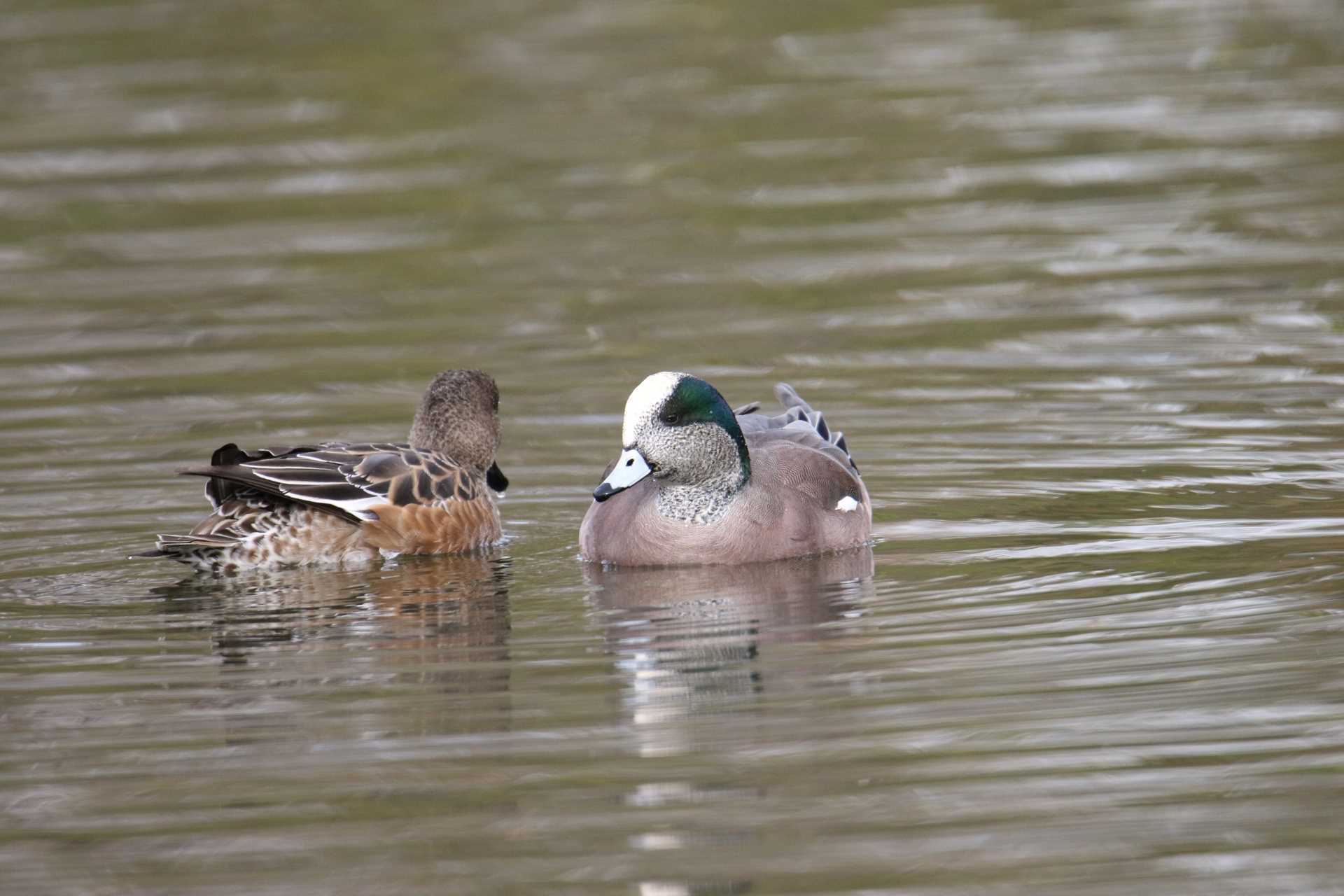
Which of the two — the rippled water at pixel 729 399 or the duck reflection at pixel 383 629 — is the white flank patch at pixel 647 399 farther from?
the duck reflection at pixel 383 629

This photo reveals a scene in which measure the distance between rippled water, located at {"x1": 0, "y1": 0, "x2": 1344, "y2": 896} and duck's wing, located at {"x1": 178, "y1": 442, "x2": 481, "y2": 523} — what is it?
339 mm

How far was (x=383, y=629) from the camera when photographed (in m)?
8.80

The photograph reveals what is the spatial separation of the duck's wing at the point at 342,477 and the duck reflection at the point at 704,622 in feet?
2.70

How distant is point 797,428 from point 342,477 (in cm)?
220

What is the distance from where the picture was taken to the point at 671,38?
22719 mm

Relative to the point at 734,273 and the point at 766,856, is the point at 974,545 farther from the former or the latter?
the point at 734,273

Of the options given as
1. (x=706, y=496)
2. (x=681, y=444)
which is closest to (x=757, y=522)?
(x=706, y=496)

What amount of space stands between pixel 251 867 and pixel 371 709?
145 cm

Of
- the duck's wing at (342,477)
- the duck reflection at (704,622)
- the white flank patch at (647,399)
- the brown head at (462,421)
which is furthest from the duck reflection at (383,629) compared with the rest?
the white flank patch at (647,399)

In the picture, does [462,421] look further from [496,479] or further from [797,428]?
[797,428]

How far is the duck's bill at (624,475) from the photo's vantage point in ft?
30.3

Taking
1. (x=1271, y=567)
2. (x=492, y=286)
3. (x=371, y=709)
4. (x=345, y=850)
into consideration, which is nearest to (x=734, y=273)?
(x=492, y=286)

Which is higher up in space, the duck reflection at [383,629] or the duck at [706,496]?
the duck at [706,496]

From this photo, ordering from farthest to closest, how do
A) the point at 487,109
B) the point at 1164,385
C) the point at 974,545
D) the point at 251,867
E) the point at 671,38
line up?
the point at 671,38 → the point at 487,109 → the point at 1164,385 → the point at 974,545 → the point at 251,867
